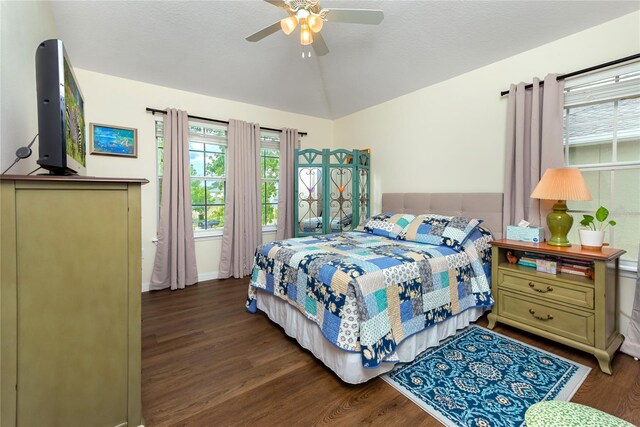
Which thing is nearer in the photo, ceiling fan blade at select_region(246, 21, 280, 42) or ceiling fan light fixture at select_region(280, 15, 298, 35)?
ceiling fan light fixture at select_region(280, 15, 298, 35)

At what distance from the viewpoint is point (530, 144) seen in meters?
2.58

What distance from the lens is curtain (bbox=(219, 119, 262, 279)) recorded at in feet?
12.7

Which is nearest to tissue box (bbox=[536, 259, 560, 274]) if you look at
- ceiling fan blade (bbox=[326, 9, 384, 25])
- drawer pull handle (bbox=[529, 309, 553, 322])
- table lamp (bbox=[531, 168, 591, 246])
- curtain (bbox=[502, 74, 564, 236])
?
table lamp (bbox=[531, 168, 591, 246])

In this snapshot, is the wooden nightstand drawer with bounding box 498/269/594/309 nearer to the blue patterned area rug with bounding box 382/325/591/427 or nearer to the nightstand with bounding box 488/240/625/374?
the nightstand with bounding box 488/240/625/374

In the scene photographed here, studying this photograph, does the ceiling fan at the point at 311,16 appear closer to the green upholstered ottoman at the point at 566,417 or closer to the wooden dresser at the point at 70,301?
the wooden dresser at the point at 70,301

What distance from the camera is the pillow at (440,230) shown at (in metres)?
2.49

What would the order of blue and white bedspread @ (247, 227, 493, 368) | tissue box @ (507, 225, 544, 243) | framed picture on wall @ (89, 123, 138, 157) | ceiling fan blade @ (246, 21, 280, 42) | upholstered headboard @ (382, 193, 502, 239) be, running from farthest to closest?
1. framed picture on wall @ (89, 123, 138, 157)
2. upholstered headboard @ (382, 193, 502, 239)
3. tissue box @ (507, 225, 544, 243)
4. ceiling fan blade @ (246, 21, 280, 42)
5. blue and white bedspread @ (247, 227, 493, 368)

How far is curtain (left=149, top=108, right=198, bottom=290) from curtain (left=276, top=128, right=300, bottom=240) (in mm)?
1290

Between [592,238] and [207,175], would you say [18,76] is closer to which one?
[207,175]

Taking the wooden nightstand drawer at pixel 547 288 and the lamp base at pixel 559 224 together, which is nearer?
the wooden nightstand drawer at pixel 547 288

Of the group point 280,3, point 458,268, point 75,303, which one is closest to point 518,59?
point 458,268

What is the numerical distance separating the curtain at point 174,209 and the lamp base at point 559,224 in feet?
12.4

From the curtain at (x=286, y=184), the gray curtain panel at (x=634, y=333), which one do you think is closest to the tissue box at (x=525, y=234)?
the gray curtain panel at (x=634, y=333)

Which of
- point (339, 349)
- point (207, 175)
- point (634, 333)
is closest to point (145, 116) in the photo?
point (207, 175)
